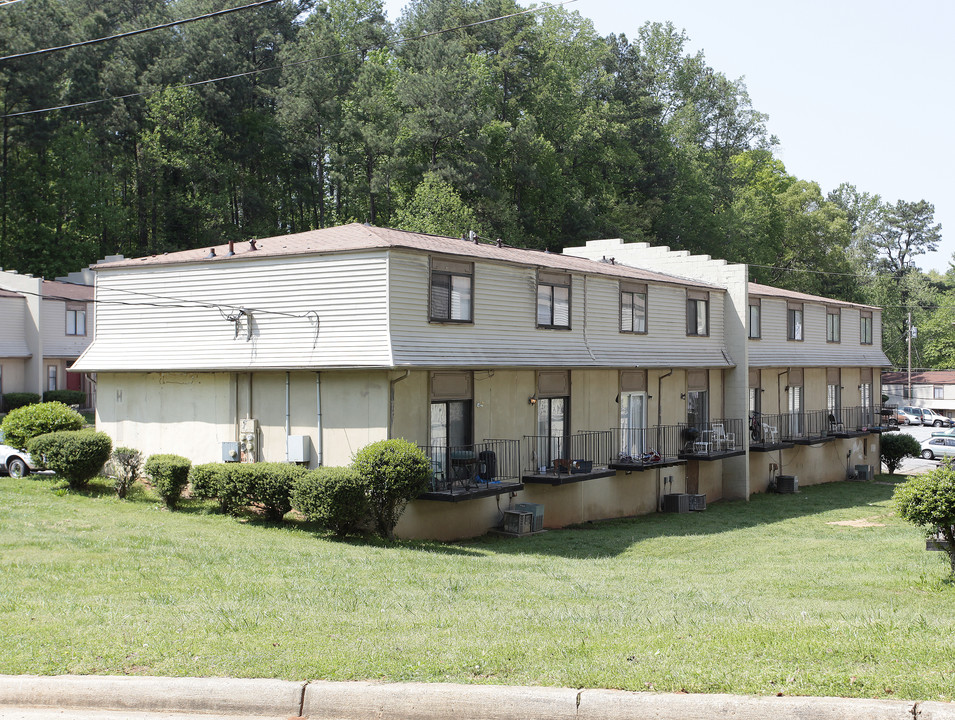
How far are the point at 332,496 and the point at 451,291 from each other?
5.81m

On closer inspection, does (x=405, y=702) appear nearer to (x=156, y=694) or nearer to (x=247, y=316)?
(x=156, y=694)

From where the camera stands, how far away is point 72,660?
812cm

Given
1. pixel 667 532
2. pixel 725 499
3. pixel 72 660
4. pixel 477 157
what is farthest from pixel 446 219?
pixel 72 660

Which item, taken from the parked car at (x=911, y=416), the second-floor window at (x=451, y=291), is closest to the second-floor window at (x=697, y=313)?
the second-floor window at (x=451, y=291)

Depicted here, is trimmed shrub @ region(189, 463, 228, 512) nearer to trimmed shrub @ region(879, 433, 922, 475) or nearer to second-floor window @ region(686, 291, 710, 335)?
second-floor window @ region(686, 291, 710, 335)

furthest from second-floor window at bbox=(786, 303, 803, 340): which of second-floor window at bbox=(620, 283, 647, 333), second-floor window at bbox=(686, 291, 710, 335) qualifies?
second-floor window at bbox=(620, 283, 647, 333)

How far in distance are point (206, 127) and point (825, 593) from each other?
54.2 meters

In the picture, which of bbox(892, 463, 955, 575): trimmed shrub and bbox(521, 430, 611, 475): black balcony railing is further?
bbox(521, 430, 611, 475): black balcony railing

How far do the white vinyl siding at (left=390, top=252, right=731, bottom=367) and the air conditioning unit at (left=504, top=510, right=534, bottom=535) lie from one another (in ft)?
11.4

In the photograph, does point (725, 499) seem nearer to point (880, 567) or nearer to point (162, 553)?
point (880, 567)

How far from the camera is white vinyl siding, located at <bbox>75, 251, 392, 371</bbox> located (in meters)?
19.6

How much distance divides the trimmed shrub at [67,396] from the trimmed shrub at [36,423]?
2200 centimetres

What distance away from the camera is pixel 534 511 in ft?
72.9

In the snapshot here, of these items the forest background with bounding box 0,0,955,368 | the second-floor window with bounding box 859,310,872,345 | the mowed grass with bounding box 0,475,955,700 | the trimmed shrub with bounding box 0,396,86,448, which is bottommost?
the mowed grass with bounding box 0,475,955,700
